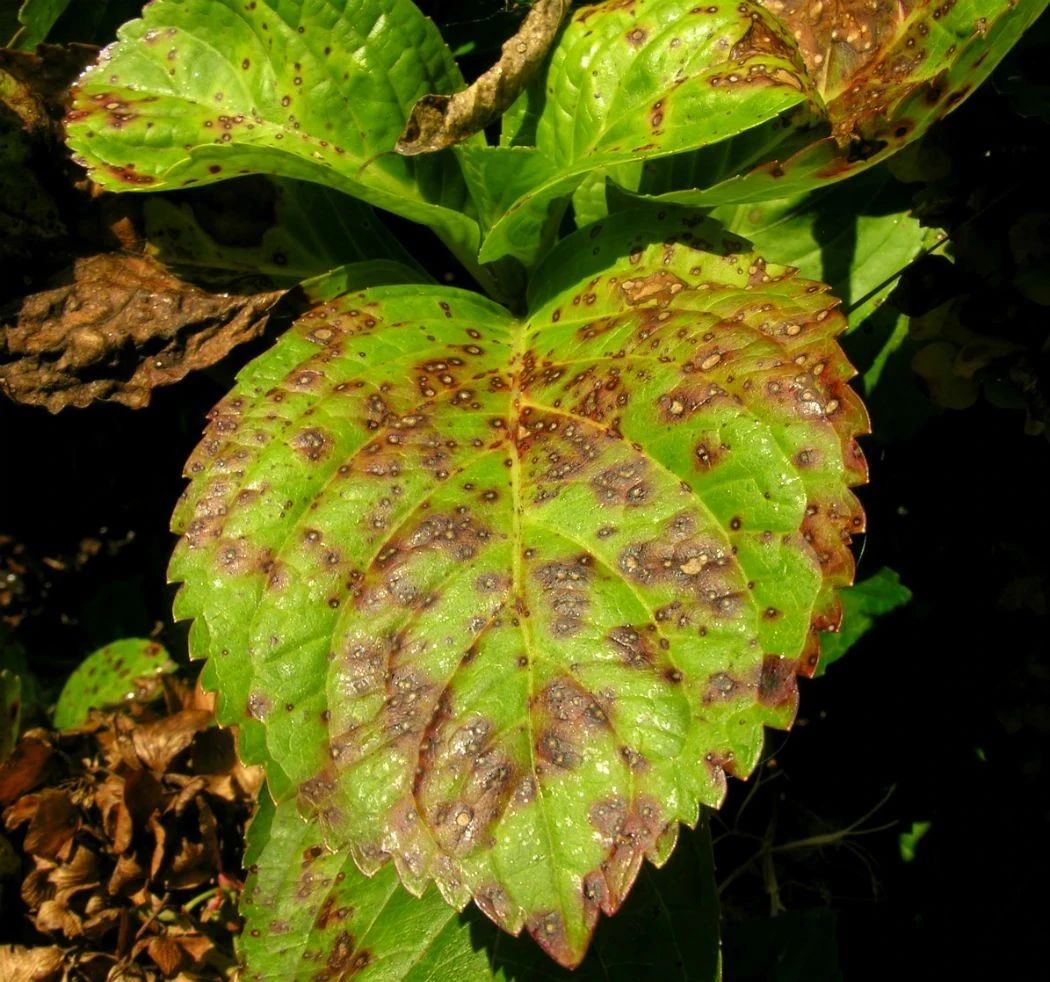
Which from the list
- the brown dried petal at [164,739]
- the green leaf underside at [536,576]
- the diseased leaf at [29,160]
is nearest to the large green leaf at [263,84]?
the diseased leaf at [29,160]

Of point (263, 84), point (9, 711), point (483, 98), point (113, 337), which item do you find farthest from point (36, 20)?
point (9, 711)

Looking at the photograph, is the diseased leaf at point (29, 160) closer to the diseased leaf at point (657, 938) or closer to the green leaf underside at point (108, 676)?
the green leaf underside at point (108, 676)

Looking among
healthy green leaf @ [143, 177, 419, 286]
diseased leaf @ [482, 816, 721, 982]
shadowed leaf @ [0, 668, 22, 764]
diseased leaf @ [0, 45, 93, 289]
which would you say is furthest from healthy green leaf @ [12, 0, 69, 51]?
diseased leaf @ [482, 816, 721, 982]

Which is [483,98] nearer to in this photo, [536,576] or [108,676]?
[536,576]

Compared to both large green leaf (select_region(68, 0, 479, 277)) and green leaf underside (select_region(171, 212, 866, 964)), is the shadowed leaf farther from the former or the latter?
large green leaf (select_region(68, 0, 479, 277))

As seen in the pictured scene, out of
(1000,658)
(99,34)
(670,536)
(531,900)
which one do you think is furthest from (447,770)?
(99,34)

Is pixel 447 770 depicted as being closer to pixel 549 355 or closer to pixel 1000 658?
pixel 549 355
